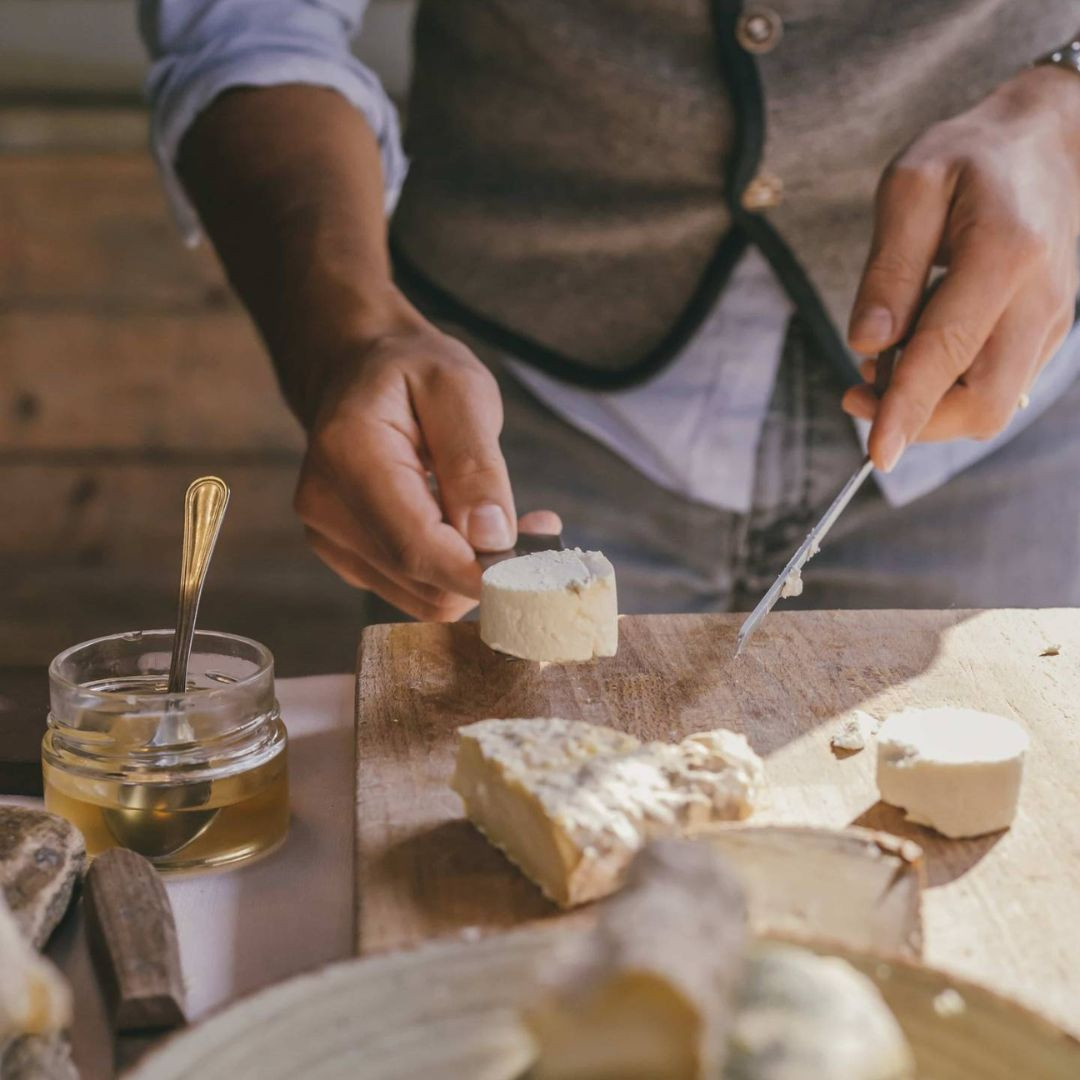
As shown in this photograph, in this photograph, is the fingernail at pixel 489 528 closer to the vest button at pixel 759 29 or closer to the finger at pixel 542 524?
the finger at pixel 542 524

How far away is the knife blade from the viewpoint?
4.11ft

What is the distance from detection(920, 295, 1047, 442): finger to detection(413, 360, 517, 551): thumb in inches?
16.5

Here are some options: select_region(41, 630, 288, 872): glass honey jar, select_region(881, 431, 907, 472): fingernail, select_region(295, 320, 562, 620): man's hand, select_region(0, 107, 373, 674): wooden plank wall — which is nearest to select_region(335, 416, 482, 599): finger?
select_region(295, 320, 562, 620): man's hand

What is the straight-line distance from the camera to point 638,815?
853mm

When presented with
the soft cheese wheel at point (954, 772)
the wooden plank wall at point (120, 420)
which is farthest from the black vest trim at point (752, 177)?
the wooden plank wall at point (120, 420)

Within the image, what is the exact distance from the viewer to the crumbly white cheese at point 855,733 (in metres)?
1.05

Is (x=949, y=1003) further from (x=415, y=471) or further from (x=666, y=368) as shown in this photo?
(x=666, y=368)

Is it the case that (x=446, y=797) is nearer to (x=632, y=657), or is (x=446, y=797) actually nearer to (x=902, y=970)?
(x=632, y=657)

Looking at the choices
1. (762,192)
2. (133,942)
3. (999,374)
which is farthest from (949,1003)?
(762,192)

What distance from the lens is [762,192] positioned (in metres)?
1.50

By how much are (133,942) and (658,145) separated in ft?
3.50

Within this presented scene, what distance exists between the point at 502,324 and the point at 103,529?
1.84m

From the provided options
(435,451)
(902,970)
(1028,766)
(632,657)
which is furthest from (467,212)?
(902,970)

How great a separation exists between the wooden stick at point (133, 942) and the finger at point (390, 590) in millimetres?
478
